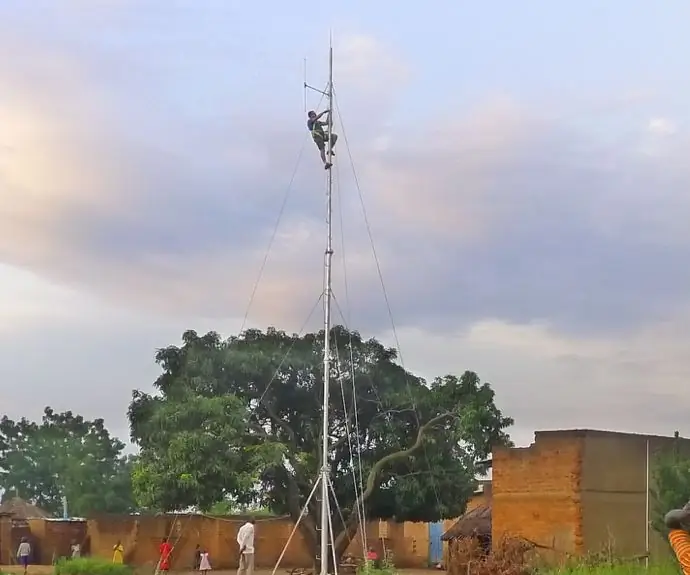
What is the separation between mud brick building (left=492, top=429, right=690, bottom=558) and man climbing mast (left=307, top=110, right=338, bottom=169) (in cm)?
762

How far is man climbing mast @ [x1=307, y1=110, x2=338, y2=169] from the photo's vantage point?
60.1 ft

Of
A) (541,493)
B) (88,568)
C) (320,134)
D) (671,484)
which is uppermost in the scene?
(320,134)

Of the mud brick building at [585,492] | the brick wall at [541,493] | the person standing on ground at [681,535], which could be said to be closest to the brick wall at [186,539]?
the brick wall at [541,493]

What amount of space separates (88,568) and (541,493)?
13914 millimetres

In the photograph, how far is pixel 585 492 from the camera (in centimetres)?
2031

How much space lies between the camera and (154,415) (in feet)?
89.5

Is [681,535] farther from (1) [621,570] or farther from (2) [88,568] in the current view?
(2) [88,568]

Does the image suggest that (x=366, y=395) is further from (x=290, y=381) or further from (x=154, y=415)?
(x=154, y=415)

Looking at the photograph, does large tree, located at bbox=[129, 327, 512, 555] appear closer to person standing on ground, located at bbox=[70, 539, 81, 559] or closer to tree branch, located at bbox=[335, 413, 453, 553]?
tree branch, located at bbox=[335, 413, 453, 553]

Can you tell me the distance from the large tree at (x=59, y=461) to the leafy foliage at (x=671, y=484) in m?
47.1

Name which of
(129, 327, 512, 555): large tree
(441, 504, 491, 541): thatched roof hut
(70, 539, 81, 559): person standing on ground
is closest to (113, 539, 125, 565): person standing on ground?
(70, 539, 81, 559): person standing on ground

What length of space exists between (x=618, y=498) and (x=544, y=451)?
1745 millimetres

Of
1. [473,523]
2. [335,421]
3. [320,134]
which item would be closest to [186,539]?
[335,421]

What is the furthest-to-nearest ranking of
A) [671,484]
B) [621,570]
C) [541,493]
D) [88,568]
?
[88,568] → [541,493] → [671,484] → [621,570]
